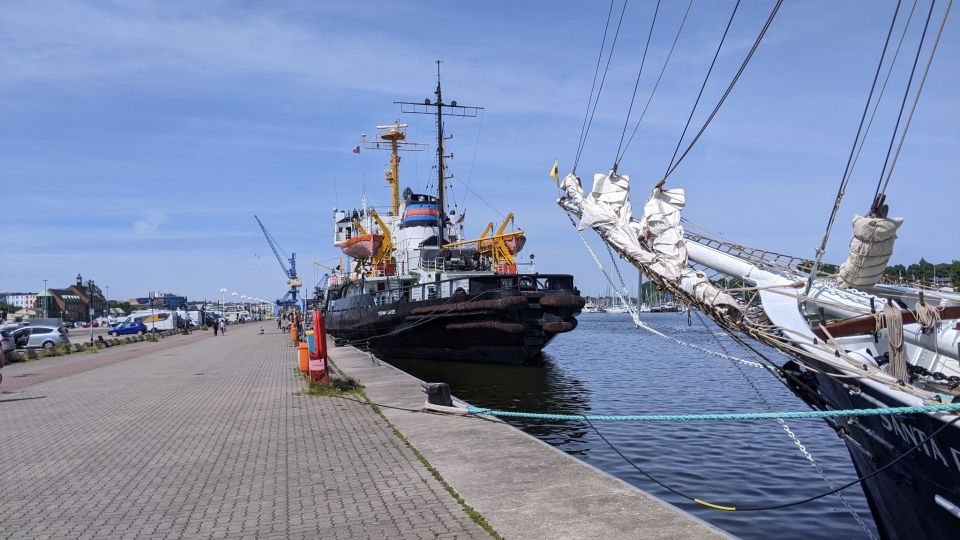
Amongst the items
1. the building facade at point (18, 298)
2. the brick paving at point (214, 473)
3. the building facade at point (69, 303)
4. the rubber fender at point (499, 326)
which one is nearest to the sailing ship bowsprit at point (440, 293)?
the rubber fender at point (499, 326)

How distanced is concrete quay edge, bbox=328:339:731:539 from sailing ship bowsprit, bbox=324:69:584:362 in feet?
43.4

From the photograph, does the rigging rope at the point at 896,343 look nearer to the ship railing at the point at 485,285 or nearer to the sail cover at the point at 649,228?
the sail cover at the point at 649,228

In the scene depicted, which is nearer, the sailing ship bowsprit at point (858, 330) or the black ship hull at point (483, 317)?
the sailing ship bowsprit at point (858, 330)

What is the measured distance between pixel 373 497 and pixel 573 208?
19.7ft

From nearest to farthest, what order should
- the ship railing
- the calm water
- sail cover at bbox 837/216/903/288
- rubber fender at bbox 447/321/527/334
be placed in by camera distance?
1. sail cover at bbox 837/216/903/288
2. the calm water
3. rubber fender at bbox 447/321/527/334
4. the ship railing

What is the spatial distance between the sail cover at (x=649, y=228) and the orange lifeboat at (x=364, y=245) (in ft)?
73.8

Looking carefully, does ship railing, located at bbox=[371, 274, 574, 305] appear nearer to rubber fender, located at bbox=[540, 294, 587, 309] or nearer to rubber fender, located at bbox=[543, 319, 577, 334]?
rubber fender, located at bbox=[540, 294, 587, 309]

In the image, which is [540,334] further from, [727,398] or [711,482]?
[711,482]

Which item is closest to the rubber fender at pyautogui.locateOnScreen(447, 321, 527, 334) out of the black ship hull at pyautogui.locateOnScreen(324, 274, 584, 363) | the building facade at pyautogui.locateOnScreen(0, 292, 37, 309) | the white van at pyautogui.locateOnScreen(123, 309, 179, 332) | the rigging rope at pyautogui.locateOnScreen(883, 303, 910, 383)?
the black ship hull at pyautogui.locateOnScreen(324, 274, 584, 363)

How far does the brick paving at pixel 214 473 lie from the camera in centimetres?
610

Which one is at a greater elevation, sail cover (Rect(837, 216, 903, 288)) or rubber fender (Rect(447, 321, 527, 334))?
sail cover (Rect(837, 216, 903, 288))

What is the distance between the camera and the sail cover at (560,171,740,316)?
8953 millimetres

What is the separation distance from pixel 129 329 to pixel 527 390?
4660 centimetres

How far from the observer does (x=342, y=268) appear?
45.1 m
